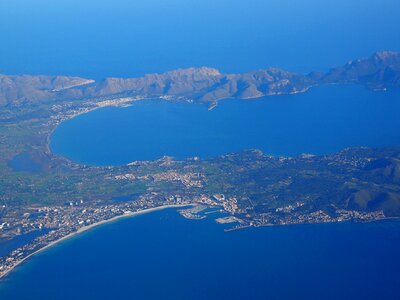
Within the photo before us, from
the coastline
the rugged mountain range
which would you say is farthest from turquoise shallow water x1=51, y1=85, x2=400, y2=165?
the coastline

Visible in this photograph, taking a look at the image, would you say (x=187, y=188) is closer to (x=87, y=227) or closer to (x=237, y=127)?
(x=87, y=227)

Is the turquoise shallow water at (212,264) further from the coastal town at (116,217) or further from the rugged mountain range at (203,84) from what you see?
the rugged mountain range at (203,84)

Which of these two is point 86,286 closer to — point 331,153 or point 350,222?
point 350,222

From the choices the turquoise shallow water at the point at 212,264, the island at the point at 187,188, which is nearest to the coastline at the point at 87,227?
the island at the point at 187,188

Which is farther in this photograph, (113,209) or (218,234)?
(113,209)

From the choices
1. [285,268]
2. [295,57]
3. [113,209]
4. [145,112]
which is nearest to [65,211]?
[113,209]

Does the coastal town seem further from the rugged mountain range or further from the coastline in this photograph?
the rugged mountain range
